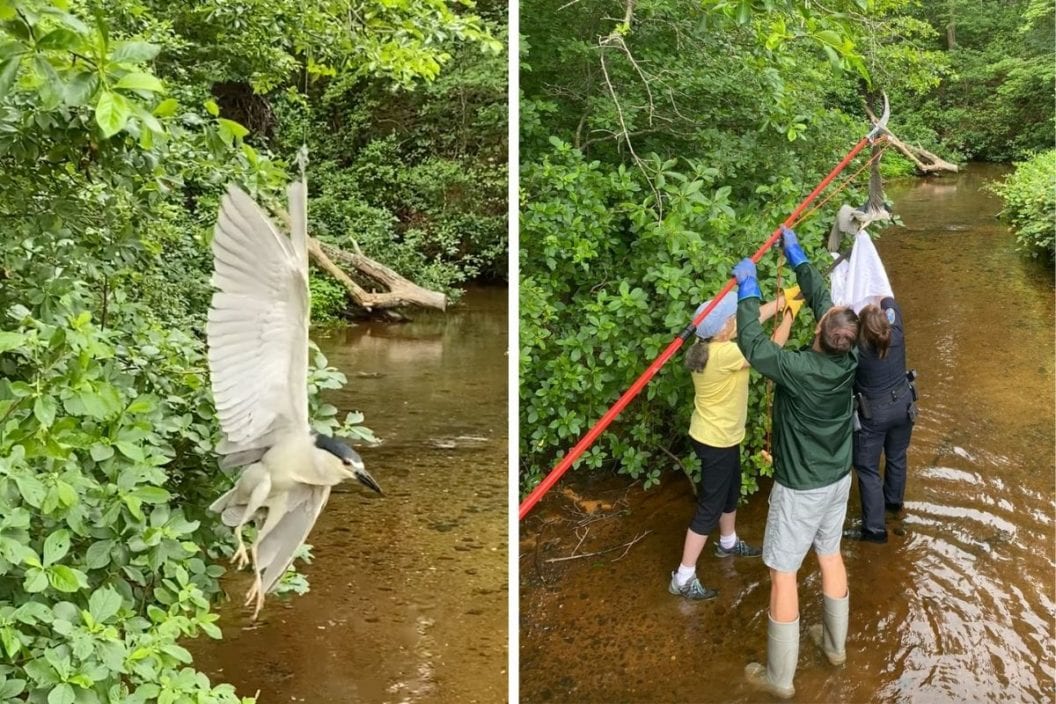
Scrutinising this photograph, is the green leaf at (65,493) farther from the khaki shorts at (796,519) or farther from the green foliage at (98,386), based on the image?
the khaki shorts at (796,519)

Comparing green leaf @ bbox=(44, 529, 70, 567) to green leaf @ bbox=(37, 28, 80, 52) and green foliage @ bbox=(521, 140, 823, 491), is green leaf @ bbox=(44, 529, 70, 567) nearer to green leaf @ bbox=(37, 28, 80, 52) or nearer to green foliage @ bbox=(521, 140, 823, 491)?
green leaf @ bbox=(37, 28, 80, 52)

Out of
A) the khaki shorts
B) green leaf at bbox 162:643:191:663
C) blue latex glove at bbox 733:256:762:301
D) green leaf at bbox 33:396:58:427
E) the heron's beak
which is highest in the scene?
blue latex glove at bbox 733:256:762:301

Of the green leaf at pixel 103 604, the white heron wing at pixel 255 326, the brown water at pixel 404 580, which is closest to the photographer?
the white heron wing at pixel 255 326

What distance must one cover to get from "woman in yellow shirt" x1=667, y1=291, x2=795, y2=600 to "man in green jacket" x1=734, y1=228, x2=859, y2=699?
0.11 meters

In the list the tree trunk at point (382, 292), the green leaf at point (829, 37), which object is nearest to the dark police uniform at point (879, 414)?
the green leaf at point (829, 37)

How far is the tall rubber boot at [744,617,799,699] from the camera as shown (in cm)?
152

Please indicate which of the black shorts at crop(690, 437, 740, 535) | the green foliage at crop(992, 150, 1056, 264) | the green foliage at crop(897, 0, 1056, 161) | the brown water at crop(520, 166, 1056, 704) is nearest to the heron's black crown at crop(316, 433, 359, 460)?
the brown water at crop(520, 166, 1056, 704)

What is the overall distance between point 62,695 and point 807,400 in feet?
3.89

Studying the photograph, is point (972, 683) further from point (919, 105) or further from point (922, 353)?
point (919, 105)

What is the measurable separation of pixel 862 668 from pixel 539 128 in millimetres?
1346

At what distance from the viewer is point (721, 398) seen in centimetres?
171

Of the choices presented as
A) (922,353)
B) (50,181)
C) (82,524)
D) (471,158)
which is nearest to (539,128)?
(50,181)

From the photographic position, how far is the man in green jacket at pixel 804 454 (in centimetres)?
147

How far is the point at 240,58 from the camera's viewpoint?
2.57m
